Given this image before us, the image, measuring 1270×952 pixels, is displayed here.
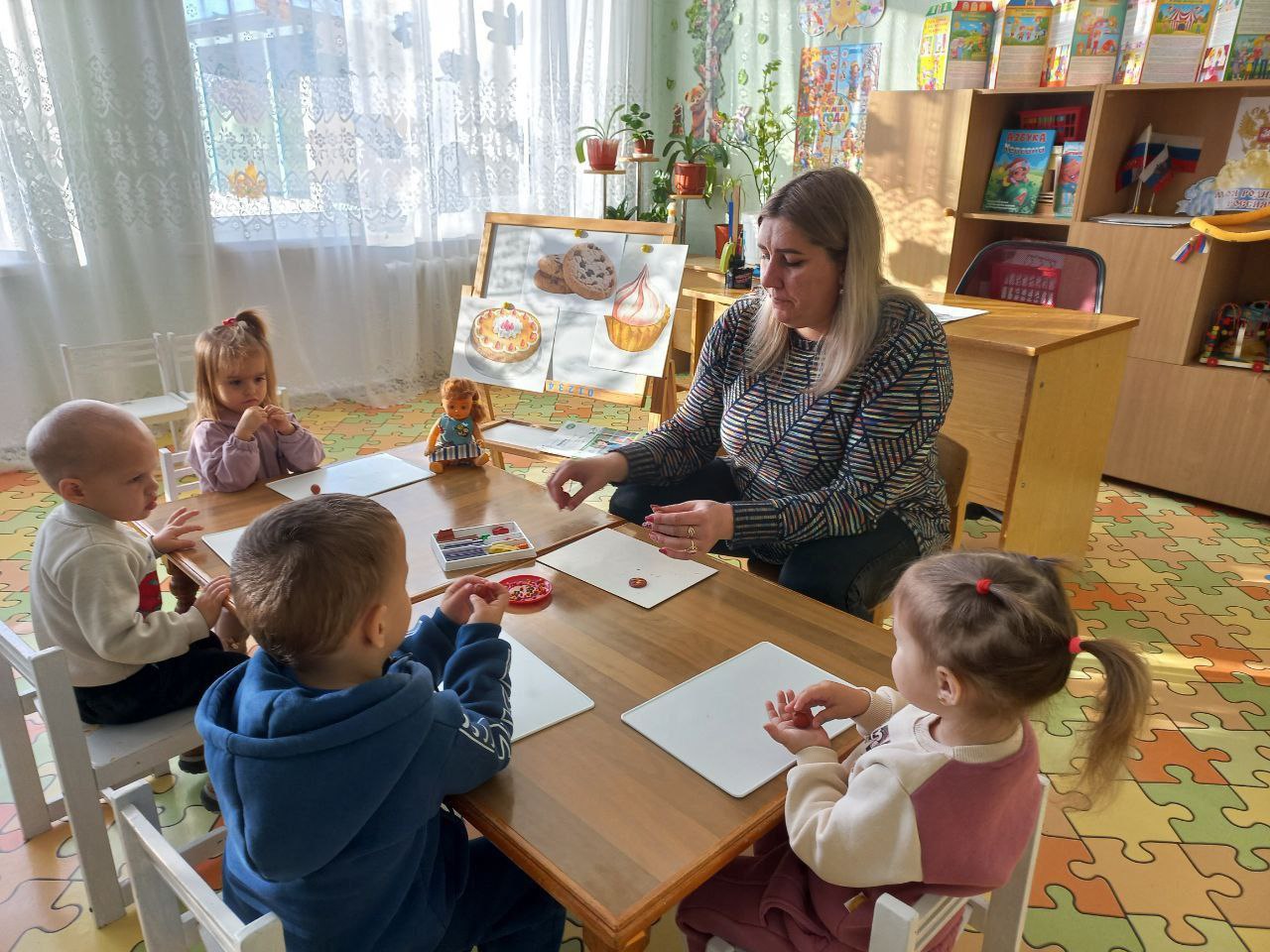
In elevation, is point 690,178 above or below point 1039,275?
above

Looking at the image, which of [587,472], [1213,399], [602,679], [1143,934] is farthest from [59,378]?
[1213,399]

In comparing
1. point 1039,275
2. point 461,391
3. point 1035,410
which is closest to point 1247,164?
point 1039,275

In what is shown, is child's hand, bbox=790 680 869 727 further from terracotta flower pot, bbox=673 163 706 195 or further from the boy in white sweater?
terracotta flower pot, bbox=673 163 706 195

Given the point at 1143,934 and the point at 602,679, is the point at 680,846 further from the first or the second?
the point at 1143,934

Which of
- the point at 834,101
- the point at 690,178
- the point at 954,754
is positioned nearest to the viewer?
the point at 954,754

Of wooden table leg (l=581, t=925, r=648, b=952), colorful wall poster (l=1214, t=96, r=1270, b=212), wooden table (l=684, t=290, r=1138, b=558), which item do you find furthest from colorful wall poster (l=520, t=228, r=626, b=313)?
colorful wall poster (l=1214, t=96, r=1270, b=212)

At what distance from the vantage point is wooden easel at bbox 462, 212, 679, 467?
2.59 meters

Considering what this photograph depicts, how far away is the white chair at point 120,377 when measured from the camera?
10.3ft

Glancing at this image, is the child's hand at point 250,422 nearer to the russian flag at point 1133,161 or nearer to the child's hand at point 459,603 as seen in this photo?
the child's hand at point 459,603

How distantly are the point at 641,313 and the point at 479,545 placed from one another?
126cm

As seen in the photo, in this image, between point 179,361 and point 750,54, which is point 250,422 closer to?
point 179,361

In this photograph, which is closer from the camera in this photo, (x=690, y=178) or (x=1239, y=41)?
(x=1239, y=41)

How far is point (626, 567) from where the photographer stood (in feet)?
4.95

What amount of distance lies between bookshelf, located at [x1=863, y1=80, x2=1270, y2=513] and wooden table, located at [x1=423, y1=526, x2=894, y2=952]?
2.57 m
